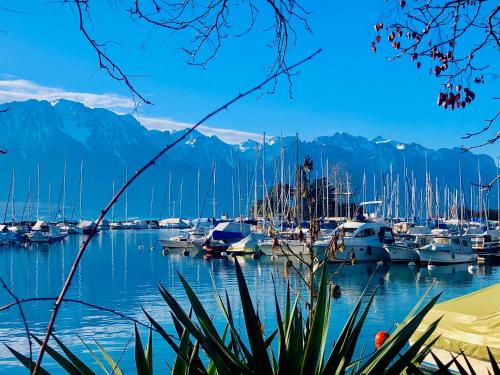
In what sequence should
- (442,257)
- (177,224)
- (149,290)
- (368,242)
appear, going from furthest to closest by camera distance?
(177,224) → (368,242) → (442,257) → (149,290)

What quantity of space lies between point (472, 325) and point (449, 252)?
1253 inches

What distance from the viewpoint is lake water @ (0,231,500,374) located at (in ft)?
62.8

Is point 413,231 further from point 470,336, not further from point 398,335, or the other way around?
point 398,335

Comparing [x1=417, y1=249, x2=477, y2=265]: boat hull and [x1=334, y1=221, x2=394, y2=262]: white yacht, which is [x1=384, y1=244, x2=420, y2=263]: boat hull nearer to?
[x1=334, y1=221, x2=394, y2=262]: white yacht

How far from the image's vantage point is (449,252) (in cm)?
3906

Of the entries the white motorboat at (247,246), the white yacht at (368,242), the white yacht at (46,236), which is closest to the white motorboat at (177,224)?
the white yacht at (46,236)

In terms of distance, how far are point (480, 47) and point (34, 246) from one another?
64.0 meters

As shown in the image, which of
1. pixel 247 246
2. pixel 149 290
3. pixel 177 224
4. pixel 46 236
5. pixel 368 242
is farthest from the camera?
pixel 177 224

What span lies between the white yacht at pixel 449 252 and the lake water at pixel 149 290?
0.51 m

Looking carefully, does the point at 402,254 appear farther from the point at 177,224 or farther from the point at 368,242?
the point at 177,224

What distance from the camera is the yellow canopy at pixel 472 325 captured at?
834 cm

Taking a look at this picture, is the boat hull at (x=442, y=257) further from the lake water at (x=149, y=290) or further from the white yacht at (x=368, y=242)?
the white yacht at (x=368, y=242)

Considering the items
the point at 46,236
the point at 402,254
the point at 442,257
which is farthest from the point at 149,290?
the point at 46,236

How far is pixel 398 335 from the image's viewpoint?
287 centimetres
